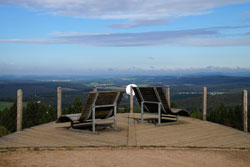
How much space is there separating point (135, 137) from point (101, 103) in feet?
4.28

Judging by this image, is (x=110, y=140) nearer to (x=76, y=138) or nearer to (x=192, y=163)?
(x=76, y=138)

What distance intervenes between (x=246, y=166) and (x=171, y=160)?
3.74ft

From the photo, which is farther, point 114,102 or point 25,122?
point 25,122

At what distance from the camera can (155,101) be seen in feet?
29.6

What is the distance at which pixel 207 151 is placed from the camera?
228 inches

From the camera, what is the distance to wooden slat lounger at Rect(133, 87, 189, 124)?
8.80 meters

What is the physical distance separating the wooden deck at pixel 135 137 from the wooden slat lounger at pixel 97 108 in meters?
0.31

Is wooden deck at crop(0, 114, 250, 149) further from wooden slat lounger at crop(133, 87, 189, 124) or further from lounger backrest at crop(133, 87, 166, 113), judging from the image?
lounger backrest at crop(133, 87, 166, 113)

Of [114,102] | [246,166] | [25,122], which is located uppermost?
[114,102]

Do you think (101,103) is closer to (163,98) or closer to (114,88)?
(163,98)

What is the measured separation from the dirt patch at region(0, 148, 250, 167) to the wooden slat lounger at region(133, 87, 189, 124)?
3087 mm

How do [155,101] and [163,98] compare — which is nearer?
[163,98]

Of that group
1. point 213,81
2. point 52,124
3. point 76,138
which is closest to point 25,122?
point 52,124

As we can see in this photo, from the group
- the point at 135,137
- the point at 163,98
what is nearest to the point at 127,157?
the point at 135,137
